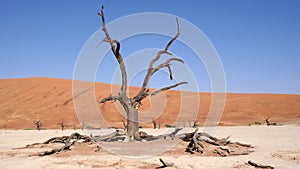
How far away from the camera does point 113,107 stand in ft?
155

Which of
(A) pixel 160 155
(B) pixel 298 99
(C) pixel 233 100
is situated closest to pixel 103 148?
(A) pixel 160 155

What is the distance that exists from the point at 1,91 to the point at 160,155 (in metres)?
55.2

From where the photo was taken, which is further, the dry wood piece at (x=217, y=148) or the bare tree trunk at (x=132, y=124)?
the bare tree trunk at (x=132, y=124)

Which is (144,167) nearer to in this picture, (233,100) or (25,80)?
(233,100)

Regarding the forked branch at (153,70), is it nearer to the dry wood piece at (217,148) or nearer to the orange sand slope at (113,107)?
the dry wood piece at (217,148)

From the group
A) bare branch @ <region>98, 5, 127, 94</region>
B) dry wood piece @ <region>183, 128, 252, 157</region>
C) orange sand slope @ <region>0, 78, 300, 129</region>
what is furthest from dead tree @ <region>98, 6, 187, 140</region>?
orange sand slope @ <region>0, 78, 300, 129</region>

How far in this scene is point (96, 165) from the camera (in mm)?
8336

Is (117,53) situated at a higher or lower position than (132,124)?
higher

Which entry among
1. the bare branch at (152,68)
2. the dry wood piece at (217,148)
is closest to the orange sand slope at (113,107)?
the bare branch at (152,68)

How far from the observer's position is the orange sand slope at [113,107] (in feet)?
126

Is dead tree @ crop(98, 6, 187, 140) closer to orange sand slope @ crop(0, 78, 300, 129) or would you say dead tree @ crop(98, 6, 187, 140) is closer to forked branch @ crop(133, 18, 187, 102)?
forked branch @ crop(133, 18, 187, 102)

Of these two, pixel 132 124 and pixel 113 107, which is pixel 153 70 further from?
pixel 113 107

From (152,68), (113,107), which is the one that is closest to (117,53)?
(152,68)

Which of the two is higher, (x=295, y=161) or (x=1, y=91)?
(x=1, y=91)
